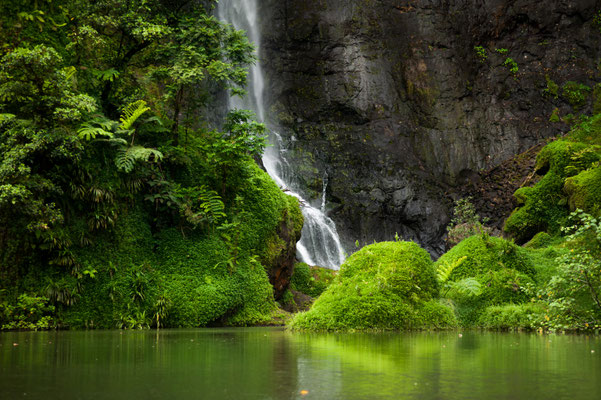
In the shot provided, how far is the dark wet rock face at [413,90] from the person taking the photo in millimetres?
29344

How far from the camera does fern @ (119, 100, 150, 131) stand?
1343 cm

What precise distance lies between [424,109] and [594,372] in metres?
28.2

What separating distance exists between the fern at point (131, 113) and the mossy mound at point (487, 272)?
7.81 m

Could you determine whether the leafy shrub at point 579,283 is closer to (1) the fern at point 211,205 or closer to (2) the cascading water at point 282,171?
(1) the fern at point 211,205

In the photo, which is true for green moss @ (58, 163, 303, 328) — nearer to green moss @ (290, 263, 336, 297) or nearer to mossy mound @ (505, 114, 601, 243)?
green moss @ (290, 263, 336, 297)

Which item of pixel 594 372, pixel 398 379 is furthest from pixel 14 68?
pixel 594 372

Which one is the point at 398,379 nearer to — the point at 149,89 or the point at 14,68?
the point at 14,68

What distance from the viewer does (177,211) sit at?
14531mm

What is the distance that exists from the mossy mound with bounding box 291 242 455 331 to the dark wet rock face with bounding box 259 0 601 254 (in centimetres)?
1717

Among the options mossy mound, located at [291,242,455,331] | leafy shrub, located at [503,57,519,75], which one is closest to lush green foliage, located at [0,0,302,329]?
mossy mound, located at [291,242,455,331]

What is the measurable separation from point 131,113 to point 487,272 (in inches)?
358

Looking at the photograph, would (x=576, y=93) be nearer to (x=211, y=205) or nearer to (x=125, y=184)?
(x=211, y=205)

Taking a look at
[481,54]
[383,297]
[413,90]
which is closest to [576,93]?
[481,54]

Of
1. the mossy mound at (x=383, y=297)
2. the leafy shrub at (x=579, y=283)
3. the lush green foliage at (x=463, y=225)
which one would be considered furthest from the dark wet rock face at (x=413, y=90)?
the leafy shrub at (x=579, y=283)
